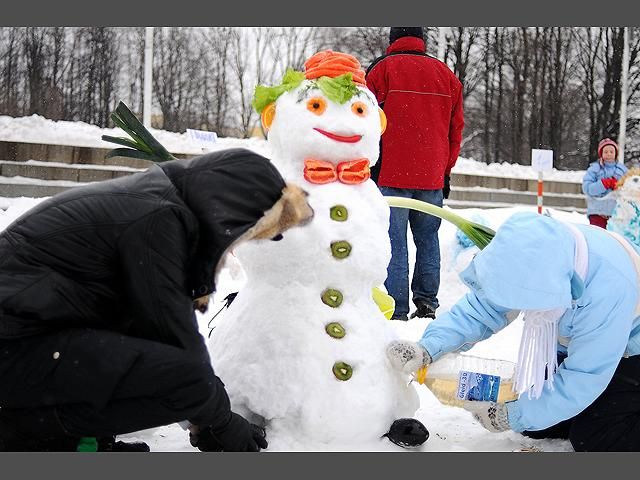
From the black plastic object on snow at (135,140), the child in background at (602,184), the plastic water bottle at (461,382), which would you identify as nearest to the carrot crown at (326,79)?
the black plastic object on snow at (135,140)

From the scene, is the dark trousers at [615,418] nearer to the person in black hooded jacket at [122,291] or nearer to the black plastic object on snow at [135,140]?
the person in black hooded jacket at [122,291]

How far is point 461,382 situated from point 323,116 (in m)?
1.04

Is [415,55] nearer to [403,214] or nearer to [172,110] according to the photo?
[403,214]

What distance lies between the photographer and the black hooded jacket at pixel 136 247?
192 centimetres

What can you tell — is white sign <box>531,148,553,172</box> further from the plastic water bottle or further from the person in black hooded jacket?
the person in black hooded jacket

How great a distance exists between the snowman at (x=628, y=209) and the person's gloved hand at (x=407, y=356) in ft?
13.2

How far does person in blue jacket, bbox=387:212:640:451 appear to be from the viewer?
2.24 meters

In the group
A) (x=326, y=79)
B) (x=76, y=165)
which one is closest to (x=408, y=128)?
(x=326, y=79)

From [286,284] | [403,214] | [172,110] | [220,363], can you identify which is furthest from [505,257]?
[172,110]

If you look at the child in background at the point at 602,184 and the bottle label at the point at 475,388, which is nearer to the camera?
the bottle label at the point at 475,388

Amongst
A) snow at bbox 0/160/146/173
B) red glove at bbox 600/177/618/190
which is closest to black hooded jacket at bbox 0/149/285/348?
snow at bbox 0/160/146/173

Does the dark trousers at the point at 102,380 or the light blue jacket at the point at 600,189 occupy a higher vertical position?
the light blue jacket at the point at 600,189

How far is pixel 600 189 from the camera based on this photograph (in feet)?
25.0

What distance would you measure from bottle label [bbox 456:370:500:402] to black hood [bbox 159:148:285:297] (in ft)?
3.19
